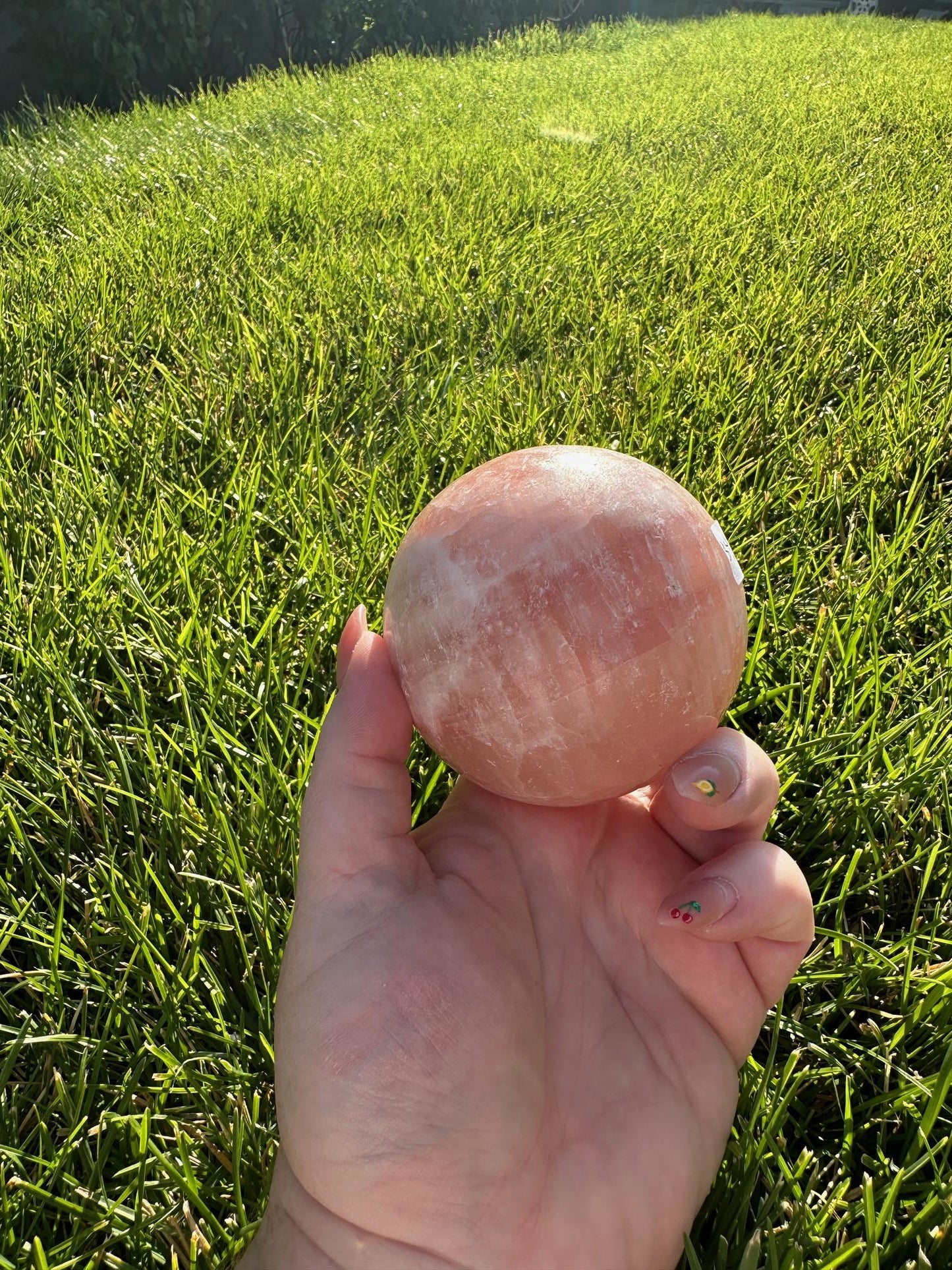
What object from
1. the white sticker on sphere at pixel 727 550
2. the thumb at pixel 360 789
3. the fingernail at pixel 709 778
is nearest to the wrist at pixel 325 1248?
the thumb at pixel 360 789

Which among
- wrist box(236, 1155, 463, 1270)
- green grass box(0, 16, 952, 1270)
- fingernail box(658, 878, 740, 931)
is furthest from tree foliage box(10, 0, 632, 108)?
wrist box(236, 1155, 463, 1270)

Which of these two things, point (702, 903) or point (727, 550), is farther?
point (727, 550)

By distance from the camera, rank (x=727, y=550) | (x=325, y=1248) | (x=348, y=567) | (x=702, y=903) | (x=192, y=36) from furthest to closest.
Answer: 1. (x=192, y=36)
2. (x=348, y=567)
3. (x=727, y=550)
4. (x=702, y=903)
5. (x=325, y=1248)

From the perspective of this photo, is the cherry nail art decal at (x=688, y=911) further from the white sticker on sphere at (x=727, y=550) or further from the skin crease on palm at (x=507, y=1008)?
the white sticker on sphere at (x=727, y=550)

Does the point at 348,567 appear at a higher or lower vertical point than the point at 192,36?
lower

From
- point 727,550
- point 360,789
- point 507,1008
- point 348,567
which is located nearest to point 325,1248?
point 507,1008

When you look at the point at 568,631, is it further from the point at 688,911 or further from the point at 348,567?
the point at 348,567

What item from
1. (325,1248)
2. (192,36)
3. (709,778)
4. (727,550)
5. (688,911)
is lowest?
(325,1248)
